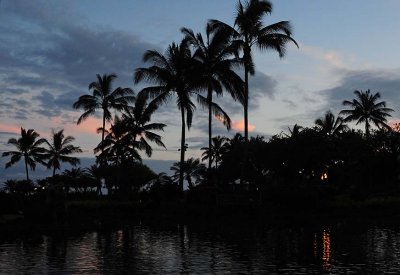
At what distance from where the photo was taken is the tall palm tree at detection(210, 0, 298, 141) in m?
38.4

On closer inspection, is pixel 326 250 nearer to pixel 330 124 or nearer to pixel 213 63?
pixel 213 63

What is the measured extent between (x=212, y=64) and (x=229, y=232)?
1970 cm

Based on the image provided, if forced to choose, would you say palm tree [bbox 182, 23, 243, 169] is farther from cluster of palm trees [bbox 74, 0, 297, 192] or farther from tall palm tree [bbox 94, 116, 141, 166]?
tall palm tree [bbox 94, 116, 141, 166]

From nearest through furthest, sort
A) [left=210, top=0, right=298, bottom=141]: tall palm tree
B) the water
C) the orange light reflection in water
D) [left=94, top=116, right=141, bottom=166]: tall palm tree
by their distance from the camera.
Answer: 1. the water
2. the orange light reflection in water
3. [left=210, top=0, right=298, bottom=141]: tall palm tree
4. [left=94, top=116, right=141, bottom=166]: tall palm tree

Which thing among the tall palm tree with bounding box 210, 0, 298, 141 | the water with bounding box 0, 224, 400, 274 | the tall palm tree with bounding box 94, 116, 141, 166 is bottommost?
the water with bounding box 0, 224, 400, 274

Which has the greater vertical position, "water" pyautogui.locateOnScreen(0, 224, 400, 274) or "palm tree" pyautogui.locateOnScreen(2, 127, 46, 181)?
"palm tree" pyautogui.locateOnScreen(2, 127, 46, 181)

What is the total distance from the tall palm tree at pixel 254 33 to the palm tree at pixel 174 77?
4528mm

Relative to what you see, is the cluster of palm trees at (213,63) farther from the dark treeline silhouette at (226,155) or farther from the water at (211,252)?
the water at (211,252)

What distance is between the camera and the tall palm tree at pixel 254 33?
126ft

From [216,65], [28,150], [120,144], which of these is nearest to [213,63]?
[216,65]

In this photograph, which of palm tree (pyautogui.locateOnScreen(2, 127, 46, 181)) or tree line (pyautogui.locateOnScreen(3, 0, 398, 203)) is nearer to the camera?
tree line (pyautogui.locateOnScreen(3, 0, 398, 203))

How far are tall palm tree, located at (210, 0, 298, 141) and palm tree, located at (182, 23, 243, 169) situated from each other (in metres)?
1.08

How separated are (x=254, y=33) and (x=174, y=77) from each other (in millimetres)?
7557

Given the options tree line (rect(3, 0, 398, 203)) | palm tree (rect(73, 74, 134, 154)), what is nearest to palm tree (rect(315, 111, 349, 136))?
tree line (rect(3, 0, 398, 203))
